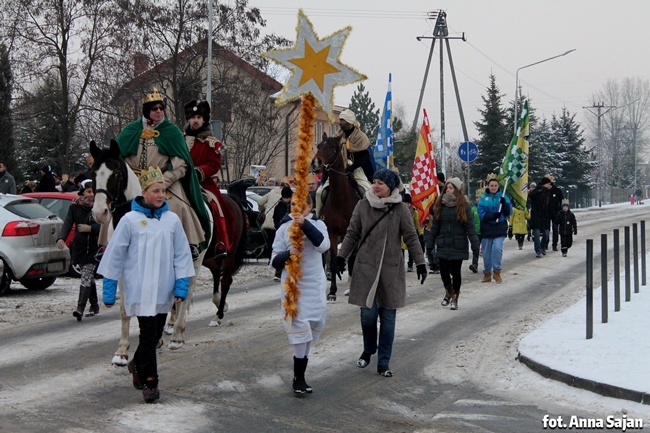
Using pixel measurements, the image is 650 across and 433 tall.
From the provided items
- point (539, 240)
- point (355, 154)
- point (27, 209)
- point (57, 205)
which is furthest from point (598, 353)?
point (539, 240)

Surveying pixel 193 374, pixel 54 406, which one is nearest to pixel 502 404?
pixel 193 374

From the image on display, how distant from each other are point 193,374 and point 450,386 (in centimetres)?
246

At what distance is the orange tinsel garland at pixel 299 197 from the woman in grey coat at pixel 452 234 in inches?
236

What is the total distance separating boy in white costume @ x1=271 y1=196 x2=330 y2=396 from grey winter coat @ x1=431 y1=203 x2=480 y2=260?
19.7 ft

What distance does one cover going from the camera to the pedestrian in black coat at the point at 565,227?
25.0 m

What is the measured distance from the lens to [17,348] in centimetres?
1040

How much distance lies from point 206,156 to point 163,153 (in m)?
1.35

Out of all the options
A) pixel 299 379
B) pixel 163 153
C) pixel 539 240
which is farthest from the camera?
pixel 539 240

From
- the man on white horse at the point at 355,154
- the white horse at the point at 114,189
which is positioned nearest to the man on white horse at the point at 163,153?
the white horse at the point at 114,189

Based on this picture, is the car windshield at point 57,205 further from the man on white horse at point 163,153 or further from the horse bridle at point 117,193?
the horse bridle at point 117,193

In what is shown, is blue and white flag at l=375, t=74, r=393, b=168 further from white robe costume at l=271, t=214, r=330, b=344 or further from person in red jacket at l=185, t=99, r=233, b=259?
white robe costume at l=271, t=214, r=330, b=344

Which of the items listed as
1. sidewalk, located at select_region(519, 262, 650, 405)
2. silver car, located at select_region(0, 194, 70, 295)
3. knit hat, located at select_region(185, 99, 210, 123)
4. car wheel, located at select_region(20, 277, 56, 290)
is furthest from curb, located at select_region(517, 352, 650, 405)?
car wheel, located at select_region(20, 277, 56, 290)

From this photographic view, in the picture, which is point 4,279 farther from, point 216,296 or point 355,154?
point 355,154

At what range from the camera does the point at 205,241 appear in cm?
1060
